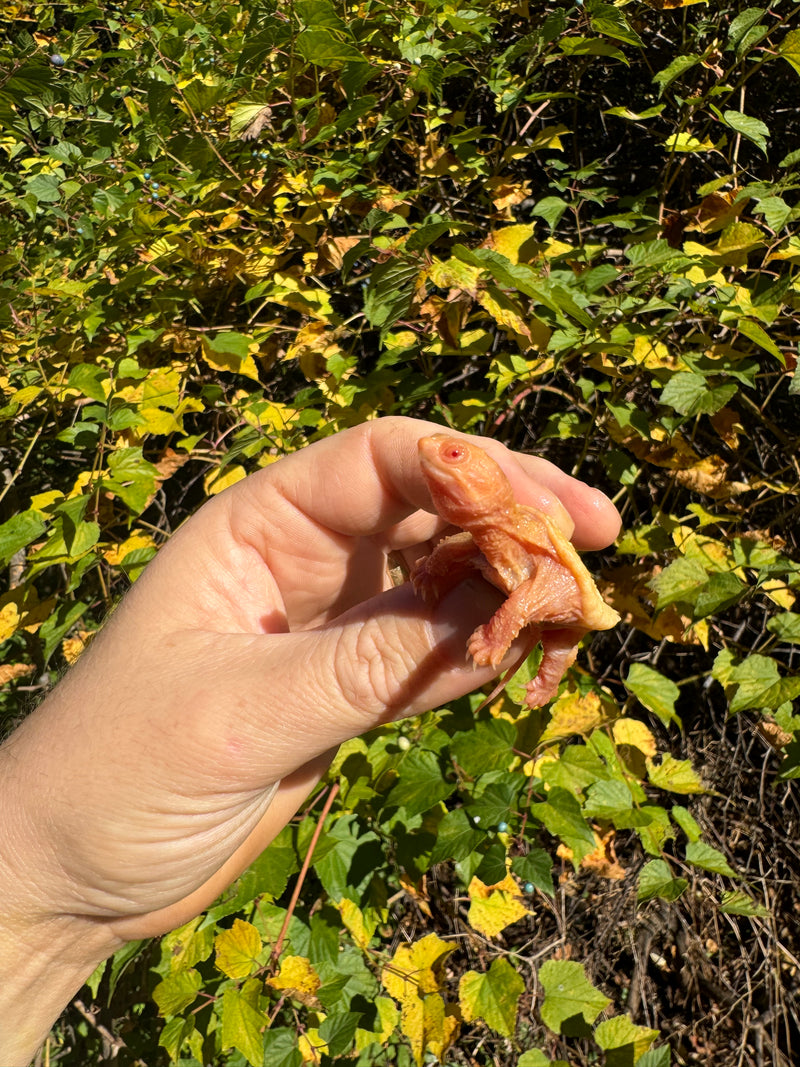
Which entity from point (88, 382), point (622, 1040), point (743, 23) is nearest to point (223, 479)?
point (88, 382)

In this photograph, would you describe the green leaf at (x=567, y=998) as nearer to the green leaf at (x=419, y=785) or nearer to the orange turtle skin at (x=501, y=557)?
the green leaf at (x=419, y=785)

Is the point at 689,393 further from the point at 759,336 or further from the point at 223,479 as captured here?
the point at 223,479

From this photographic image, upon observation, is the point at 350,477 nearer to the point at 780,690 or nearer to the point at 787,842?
the point at 780,690

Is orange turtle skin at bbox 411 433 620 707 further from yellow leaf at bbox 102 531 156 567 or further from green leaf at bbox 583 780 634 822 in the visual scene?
yellow leaf at bbox 102 531 156 567

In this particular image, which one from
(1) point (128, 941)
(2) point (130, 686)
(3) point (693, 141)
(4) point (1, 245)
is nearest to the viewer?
(2) point (130, 686)

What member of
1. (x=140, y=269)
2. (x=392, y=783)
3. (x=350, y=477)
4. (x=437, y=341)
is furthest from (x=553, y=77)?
(x=392, y=783)

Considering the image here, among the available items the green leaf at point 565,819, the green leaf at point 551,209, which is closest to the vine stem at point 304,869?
the green leaf at point 565,819

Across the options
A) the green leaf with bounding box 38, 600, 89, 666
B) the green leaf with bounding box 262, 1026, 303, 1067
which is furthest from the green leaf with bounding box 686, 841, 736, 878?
the green leaf with bounding box 38, 600, 89, 666
